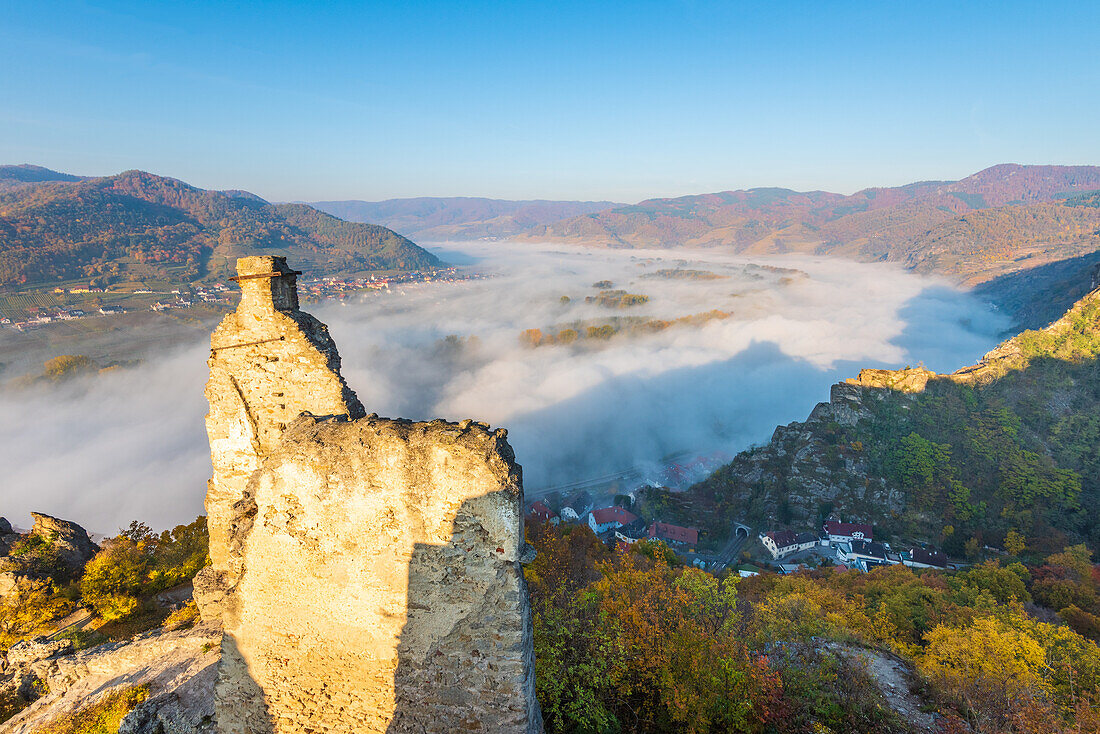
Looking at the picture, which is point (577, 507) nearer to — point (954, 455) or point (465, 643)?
point (954, 455)

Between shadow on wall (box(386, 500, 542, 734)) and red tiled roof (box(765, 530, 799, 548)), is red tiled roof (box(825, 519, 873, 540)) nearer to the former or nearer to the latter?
red tiled roof (box(765, 530, 799, 548))

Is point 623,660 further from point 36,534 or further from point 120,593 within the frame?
point 36,534

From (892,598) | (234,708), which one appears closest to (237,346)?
(234,708)

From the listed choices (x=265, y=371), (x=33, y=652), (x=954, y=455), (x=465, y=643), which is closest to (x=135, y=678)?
(x=33, y=652)

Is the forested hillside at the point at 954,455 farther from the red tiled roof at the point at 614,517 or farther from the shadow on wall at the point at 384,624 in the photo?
the shadow on wall at the point at 384,624

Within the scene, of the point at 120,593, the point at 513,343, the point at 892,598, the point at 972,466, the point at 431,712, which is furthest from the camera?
the point at 513,343

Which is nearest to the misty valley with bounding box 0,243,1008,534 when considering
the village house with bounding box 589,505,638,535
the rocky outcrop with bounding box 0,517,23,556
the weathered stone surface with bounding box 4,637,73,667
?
the village house with bounding box 589,505,638,535

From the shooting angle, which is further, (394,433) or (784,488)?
(784,488)
